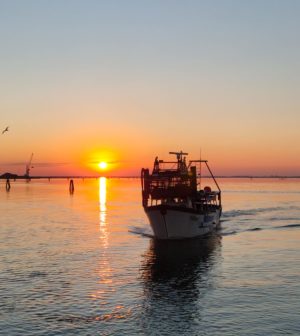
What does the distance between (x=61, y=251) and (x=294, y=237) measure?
3480 cm

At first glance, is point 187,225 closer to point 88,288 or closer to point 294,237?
point 294,237

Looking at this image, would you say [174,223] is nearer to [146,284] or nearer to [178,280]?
[178,280]

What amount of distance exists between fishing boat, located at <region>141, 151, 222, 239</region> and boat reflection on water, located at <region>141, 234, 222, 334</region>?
190cm

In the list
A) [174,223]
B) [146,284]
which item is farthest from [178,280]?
[174,223]

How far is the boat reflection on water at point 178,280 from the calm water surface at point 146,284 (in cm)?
8

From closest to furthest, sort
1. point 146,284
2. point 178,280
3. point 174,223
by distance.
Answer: point 146,284 < point 178,280 < point 174,223

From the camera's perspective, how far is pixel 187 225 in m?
67.0

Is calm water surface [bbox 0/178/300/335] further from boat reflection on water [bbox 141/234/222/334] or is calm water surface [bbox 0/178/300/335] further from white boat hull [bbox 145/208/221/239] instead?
white boat hull [bbox 145/208/221/239]

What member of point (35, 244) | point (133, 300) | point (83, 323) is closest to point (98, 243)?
point (35, 244)

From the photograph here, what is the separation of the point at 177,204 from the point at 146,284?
29276 millimetres

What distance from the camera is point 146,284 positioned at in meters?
40.4

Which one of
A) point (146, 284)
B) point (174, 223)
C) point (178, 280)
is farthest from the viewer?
point (174, 223)

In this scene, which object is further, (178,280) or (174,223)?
(174,223)

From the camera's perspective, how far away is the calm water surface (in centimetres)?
2955
